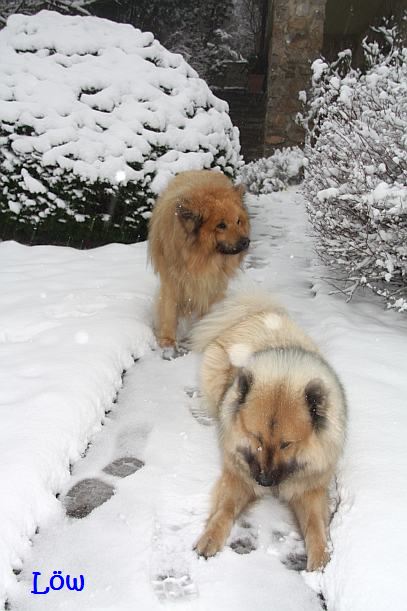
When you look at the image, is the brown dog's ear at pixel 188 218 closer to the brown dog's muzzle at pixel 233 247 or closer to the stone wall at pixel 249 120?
the brown dog's muzzle at pixel 233 247

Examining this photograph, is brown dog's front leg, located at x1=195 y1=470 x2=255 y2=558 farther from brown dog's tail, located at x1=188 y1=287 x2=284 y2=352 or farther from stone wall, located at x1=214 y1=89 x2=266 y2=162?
stone wall, located at x1=214 y1=89 x2=266 y2=162

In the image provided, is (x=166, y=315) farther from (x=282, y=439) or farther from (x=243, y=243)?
(x=282, y=439)

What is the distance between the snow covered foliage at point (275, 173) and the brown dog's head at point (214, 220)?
5239mm

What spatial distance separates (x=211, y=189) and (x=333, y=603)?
291 centimetres

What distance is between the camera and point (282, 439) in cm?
238

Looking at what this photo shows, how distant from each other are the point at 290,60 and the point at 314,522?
31.3 ft

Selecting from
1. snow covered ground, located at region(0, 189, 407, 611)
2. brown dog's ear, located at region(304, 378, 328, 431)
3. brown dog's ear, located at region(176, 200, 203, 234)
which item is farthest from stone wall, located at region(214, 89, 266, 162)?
brown dog's ear, located at region(304, 378, 328, 431)

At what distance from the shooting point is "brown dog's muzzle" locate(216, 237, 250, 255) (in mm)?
4184

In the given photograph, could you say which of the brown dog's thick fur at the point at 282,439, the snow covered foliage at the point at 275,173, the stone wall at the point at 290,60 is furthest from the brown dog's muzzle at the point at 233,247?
the stone wall at the point at 290,60

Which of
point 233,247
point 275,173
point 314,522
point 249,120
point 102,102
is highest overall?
point 249,120

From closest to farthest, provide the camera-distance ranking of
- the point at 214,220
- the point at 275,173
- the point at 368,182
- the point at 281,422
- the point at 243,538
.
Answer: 1. the point at 281,422
2. the point at 243,538
3. the point at 368,182
4. the point at 214,220
5. the point at 275,173

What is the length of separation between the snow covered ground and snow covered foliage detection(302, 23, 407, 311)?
1.76 feet

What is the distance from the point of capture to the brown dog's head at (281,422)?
7.82 feet

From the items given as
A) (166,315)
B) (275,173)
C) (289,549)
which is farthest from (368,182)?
(275,173)
